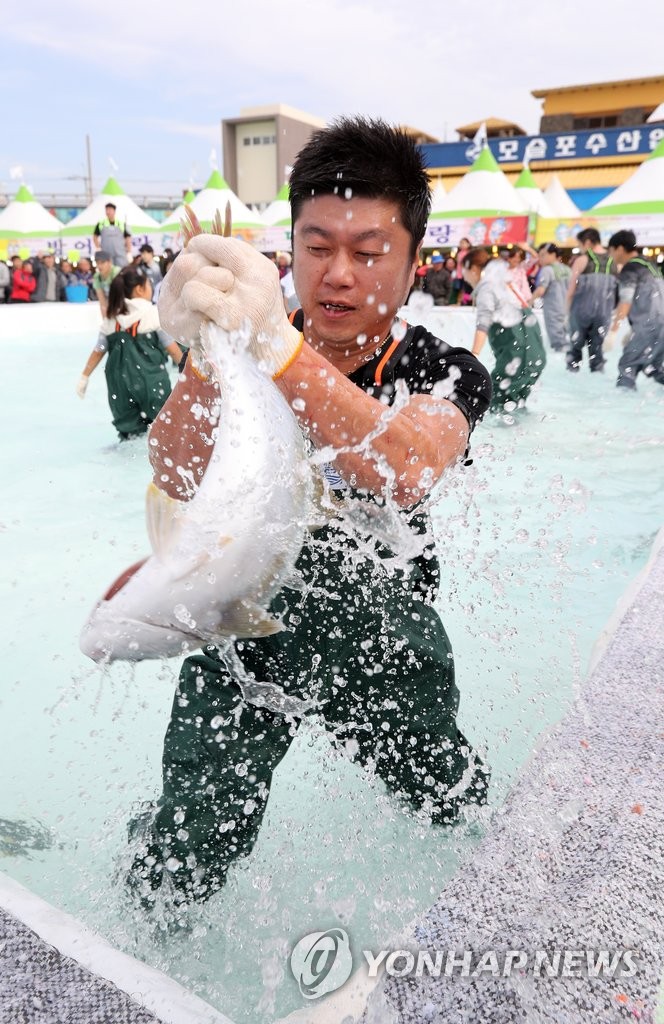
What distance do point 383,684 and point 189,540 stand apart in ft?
2.06

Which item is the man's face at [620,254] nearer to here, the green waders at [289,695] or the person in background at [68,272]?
the green waders at [289,695]

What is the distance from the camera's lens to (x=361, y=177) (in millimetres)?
1525

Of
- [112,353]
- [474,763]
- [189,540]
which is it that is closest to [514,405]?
[112,353]

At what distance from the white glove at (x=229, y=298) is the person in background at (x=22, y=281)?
15435mm

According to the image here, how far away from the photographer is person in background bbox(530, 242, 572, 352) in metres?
9.16

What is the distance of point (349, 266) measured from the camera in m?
1.53

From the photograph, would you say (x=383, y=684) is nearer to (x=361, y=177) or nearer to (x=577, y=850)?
(x=577, y=850)

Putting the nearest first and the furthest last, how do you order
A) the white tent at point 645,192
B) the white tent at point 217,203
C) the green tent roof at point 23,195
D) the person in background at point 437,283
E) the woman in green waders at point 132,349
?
1. the woman in green waders at point 132,349
2. the white tent at point 645,192
3. the person in background at point 437,283
4. the white tent at point 217,203
5. the green tent roof at point 23,195

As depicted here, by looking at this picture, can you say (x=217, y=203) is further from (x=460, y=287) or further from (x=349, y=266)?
(x=349, y=266)

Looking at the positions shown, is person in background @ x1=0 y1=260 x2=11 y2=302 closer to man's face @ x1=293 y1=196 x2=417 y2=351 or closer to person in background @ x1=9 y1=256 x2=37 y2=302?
person in background @ x1=9 y1=256 x2=37 y2=302

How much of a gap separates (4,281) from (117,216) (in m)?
5.04

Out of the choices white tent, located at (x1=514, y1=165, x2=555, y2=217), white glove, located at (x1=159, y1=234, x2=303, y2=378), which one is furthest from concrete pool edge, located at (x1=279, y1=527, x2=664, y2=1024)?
white tent, located at (x1=514, y1=165, x2=555, y2=217)

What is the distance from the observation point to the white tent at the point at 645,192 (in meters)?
14.2

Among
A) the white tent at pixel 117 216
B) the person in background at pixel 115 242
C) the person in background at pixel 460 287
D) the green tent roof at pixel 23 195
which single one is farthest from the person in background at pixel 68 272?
the person in background at pixel 460 287
